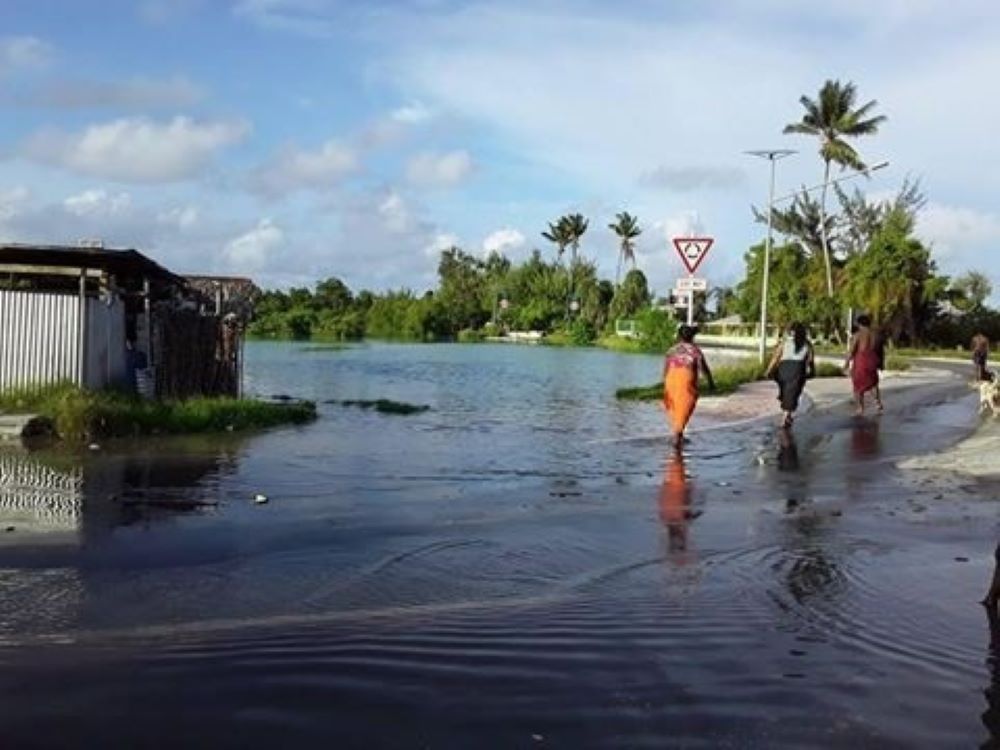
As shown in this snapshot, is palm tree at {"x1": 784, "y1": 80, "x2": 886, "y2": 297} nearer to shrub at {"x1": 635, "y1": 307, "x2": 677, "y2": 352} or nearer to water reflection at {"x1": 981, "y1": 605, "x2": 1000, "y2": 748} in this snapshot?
shrub at {"x1": 635, "y1": 307, "x2": 677, "y2": 352}

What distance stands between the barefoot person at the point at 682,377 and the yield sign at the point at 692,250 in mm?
4033

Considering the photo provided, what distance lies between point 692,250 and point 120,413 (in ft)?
33.0

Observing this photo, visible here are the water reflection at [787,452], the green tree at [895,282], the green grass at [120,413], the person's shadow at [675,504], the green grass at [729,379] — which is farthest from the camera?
the green tree at [895,282]

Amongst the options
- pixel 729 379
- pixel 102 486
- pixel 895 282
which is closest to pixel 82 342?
pixel 102 486

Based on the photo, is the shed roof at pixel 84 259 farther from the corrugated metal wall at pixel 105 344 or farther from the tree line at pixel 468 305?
the tree line at pixel 468 305

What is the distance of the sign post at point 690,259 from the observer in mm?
20641

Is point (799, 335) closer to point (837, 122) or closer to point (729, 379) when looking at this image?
point (729, 379)

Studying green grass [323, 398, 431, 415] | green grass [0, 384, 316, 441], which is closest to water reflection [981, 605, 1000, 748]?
green grass [0, 384, 316, 441]

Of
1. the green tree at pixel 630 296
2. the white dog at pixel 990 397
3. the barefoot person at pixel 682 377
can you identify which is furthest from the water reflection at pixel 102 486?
the green tree at pixel 630 296

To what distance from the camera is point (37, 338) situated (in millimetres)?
17312

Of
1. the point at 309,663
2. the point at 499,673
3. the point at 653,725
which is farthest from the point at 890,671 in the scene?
the point at 309,663

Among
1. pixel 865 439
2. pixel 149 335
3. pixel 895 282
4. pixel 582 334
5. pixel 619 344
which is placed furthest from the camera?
pixel 582 334

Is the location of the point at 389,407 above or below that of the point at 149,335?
below

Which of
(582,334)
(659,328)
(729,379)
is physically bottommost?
(729,379)
